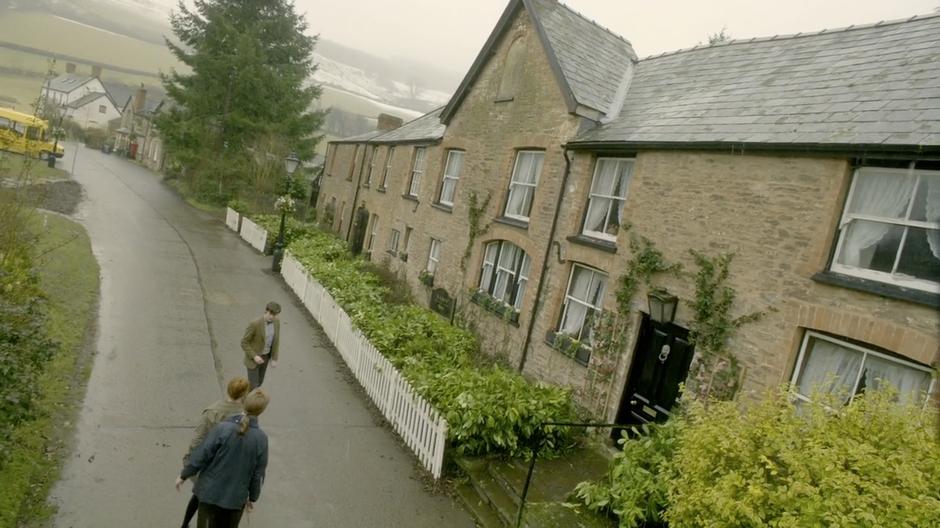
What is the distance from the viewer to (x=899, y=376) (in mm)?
6637

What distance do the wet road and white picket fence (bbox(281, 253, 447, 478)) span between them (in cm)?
30

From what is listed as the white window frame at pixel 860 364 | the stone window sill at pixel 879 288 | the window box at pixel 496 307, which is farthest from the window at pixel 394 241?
the stone window sill at pixel 879 288

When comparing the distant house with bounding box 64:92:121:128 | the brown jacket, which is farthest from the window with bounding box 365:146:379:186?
the distant house with bounding box 64:92:121:128

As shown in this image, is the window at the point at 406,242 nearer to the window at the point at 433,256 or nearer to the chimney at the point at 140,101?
the window at the point at 433,256

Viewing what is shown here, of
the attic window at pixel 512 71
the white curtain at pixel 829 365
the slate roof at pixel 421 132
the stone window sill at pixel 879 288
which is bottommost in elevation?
the white curtain at pixel 829 365

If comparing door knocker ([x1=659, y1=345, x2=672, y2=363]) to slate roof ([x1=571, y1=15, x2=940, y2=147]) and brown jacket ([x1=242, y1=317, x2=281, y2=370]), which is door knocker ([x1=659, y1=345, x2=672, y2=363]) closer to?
slate roof ([x1=571, y1=15, x2=940, y2=147])

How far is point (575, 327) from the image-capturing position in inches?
454

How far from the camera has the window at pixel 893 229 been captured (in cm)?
655

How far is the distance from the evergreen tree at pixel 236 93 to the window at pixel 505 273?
72.3ft

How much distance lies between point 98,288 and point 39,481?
954cm

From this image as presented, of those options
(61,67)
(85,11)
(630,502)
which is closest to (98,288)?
(630,502)

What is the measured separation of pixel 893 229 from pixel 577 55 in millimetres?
8711

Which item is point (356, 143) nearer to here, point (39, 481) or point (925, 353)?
point (39, 481)

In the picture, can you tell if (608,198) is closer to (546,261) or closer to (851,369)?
(546,261)
